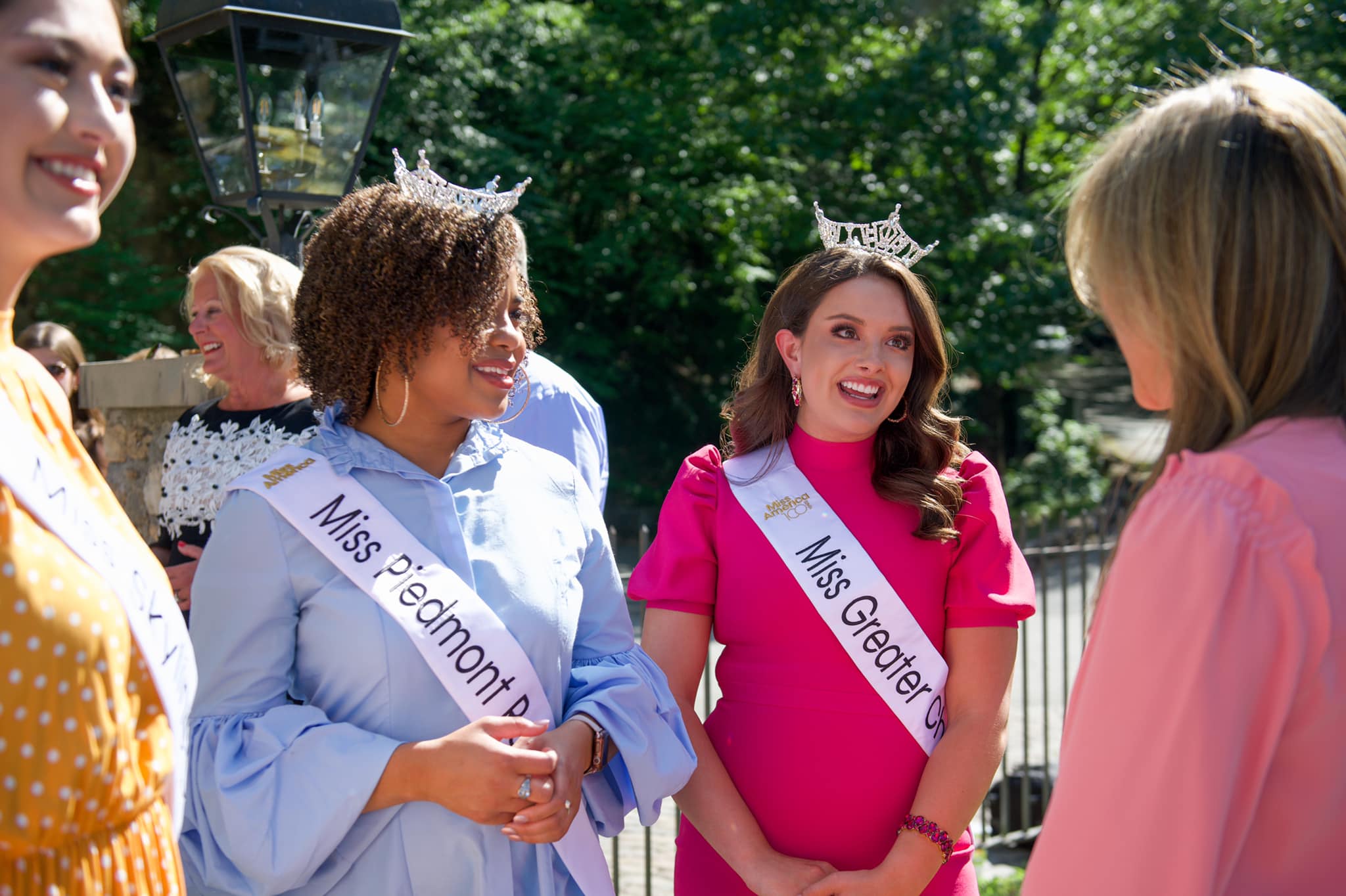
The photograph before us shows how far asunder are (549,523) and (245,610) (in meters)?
0.53

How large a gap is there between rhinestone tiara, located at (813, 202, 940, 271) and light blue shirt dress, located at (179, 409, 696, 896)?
1.09 metres

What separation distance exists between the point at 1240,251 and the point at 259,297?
2.70 meters

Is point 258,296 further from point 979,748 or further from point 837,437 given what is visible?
point 979,748

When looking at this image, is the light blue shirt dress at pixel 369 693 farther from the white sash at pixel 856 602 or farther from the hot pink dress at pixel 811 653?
the white sash at pixel 856 602

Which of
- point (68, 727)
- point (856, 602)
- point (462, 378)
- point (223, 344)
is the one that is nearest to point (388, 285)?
point (462, 378)

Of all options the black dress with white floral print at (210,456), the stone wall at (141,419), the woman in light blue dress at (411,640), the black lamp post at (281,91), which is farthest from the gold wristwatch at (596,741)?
the stone wall at (141,419)

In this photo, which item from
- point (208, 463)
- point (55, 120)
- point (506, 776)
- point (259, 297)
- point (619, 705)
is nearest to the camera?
point (55, 120)

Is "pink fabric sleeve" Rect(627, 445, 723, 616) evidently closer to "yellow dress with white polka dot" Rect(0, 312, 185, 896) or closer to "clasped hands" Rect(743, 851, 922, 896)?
"clasped hands" Rect(743, 851, 922, 896)

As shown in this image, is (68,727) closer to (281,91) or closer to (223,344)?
(223,344)

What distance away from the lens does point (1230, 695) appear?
1112 mm

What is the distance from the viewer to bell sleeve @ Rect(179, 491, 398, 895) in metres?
1.71

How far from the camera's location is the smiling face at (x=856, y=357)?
8.30 ft

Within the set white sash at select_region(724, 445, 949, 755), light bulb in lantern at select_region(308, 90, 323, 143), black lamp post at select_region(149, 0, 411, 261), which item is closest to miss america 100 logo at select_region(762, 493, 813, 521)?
white sash at select_region(724, 445, 949, 755)

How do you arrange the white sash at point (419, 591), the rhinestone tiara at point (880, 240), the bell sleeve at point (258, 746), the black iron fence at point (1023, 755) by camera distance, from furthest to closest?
1. the black iron fence at point (1023, 755)
2. the rhinestone tiara at point (880, 240)
3. the white sash at point (419, 591)
4. the bell sleeve at point (258, 746)
